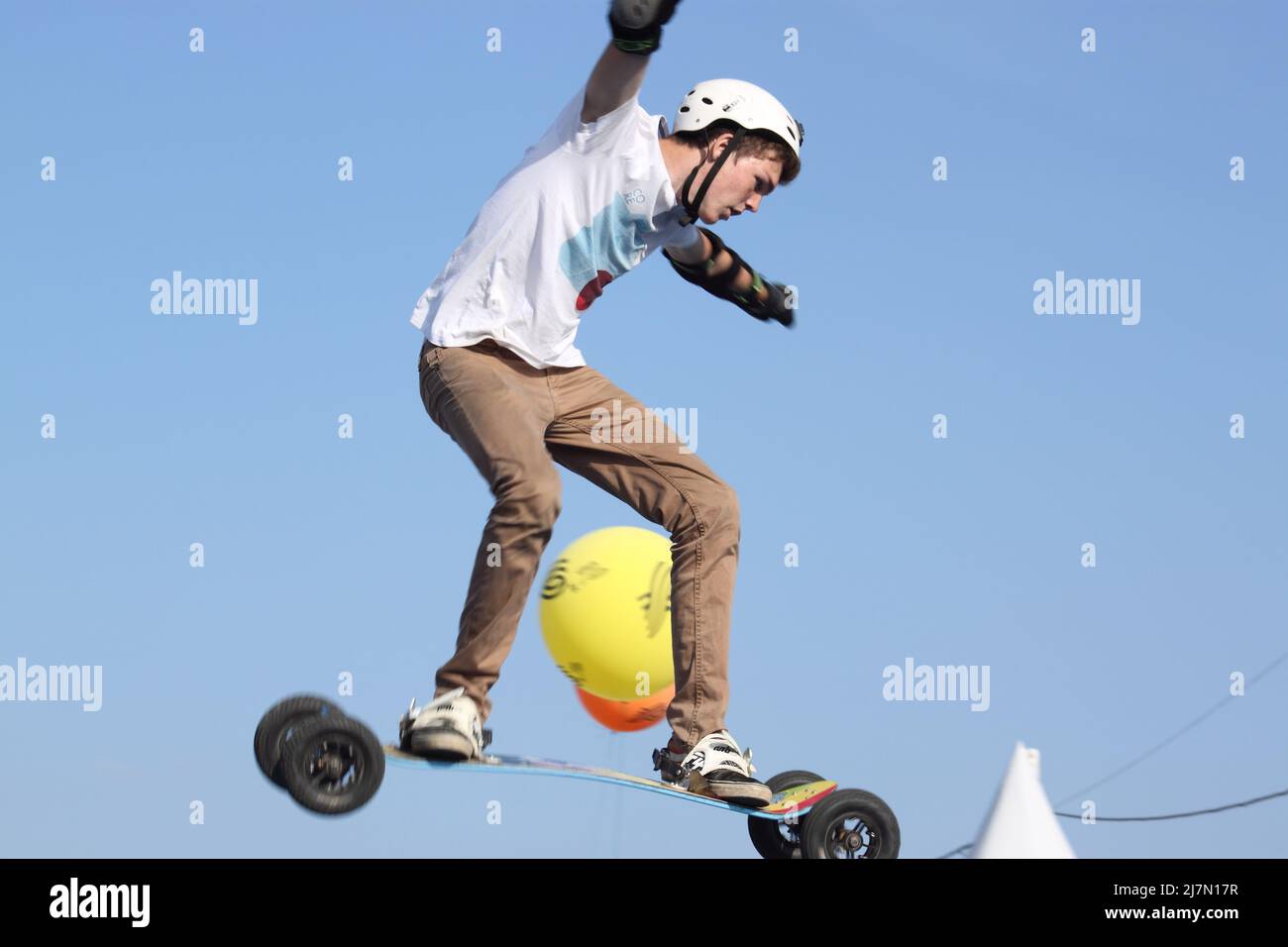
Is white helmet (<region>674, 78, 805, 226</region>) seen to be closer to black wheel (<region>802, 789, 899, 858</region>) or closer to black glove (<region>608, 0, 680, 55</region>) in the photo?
black glove (<region>608, 0, 680, 55</region>)

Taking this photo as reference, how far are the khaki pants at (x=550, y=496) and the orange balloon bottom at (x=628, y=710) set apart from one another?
220 cm

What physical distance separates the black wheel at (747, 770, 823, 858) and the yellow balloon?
1.33 metres

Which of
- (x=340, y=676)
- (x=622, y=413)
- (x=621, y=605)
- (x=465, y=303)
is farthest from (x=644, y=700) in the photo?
(x=465, y=303)

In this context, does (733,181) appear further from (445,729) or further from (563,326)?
(445,729)

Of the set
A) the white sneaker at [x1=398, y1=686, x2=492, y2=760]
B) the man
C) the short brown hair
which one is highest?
the short brown hair

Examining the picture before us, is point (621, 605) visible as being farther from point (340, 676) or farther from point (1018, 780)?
point (1018, 780)

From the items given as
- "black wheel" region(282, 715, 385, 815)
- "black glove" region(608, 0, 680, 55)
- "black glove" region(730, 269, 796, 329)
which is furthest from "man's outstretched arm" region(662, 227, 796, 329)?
"black wheel" region(282, 715, 385, 815)

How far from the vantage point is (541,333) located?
21.3ft

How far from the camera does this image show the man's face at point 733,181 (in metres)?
6.57

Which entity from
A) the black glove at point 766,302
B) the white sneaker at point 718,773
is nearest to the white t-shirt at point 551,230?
the black glove at point 766,302

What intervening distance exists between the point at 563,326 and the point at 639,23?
136 centimetres

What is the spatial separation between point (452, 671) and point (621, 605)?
262 cm

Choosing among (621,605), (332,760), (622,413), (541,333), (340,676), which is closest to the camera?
(332,760)

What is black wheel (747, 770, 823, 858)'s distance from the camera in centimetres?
752
